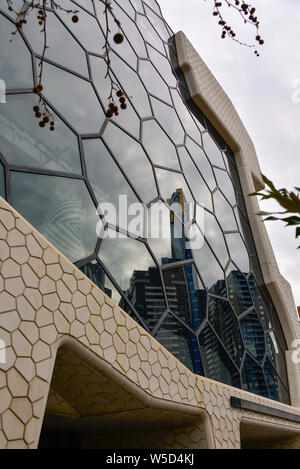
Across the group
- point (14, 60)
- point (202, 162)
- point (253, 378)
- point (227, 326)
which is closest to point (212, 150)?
point (202, 162)

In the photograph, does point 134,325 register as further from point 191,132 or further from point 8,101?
point 191,132

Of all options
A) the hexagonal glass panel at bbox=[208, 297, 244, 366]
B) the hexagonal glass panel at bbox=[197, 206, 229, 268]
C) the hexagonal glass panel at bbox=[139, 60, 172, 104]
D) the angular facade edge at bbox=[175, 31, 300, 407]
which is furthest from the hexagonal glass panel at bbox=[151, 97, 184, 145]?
the hexagonal glass panel at bbox=[208, 297, 244, 366]

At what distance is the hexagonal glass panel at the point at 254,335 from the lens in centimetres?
910

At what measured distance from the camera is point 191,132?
1053 centimetres

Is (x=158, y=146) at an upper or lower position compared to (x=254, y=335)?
upper

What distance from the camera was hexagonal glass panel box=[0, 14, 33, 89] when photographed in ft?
17.3

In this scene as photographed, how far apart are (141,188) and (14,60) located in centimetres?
284

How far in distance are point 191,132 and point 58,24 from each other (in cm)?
468

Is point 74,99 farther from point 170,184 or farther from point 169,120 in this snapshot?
point 169,120

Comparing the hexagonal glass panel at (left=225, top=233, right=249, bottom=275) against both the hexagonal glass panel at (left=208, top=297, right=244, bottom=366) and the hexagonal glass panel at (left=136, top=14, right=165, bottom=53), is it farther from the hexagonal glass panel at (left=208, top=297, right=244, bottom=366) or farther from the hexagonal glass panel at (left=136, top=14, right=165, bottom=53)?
the hexagonal glass panel at (left=136, top=14, right=165, bottom=53)

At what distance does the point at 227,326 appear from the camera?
832 cm

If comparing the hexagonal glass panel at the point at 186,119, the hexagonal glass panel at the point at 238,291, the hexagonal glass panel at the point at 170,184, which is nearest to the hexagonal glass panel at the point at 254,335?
the hexagonal glass panel at the point at 238,291

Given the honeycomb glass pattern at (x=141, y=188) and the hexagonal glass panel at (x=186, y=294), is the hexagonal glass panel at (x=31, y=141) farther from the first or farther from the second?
the hexagonal glass panel at (x=186, y=294)

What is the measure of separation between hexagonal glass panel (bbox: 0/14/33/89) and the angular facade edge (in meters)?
6.71
